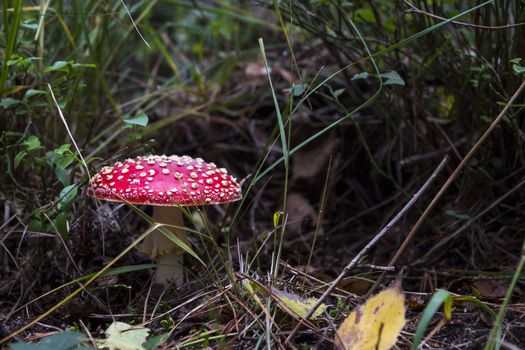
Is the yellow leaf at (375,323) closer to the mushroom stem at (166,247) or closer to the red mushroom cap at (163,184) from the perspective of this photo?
the red mushroom cap at (163,184)

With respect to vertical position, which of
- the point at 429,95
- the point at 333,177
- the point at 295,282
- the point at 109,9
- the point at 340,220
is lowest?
the point at 340,220

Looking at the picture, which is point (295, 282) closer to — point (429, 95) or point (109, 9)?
point (429, 95)

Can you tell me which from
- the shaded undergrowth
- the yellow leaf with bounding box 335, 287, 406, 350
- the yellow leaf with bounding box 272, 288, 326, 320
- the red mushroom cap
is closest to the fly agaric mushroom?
the red mushroom cap

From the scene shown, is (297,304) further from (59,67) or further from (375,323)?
(59,67)

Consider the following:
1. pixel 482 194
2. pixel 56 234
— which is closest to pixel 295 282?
pixel 56 234

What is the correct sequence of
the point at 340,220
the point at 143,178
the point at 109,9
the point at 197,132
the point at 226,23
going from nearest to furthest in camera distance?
the point at 143,178
the point at 109,9
the point at 340,220
the point at 197,132
the point at 226,23

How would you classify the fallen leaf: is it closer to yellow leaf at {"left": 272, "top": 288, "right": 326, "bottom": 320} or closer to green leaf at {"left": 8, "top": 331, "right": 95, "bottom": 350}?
green leaf at {"left": 8, "top": 331, "right": 95, "bottom": 350}

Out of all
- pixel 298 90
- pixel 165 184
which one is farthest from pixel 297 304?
pixel 298 90
